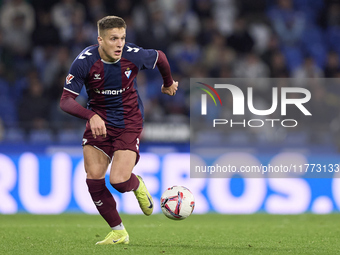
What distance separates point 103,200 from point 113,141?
58 centimetres

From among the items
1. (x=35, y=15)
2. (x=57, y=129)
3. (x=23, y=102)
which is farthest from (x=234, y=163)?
(x=35, y=15)

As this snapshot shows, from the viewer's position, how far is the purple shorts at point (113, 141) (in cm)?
620

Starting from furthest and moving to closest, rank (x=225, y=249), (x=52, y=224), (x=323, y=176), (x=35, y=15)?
(x=35, y=15) → (x=323, y=176) → (x=52, y=224) → (x=225, y=249)

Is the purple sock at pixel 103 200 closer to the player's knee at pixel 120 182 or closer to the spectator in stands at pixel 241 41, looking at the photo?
the player's knee at pixel 120 182

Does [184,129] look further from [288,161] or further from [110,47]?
[110,47]

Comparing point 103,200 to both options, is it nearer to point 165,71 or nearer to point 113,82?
point 113,82

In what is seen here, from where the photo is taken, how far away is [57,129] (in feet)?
33.9

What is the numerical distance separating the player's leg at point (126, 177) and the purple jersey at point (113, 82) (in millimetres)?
320

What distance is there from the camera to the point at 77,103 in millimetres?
5898

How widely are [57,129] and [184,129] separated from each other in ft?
6.74

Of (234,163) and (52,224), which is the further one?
(234,163)

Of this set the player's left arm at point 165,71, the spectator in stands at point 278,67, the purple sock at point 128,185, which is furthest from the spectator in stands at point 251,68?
the purple sock at point 128,185

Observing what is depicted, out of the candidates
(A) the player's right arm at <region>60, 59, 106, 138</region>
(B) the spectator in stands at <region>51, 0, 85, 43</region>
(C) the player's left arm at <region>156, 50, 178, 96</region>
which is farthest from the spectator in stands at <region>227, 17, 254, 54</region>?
(A) the player's right arm at <region>60, 59, 106, 138</region>

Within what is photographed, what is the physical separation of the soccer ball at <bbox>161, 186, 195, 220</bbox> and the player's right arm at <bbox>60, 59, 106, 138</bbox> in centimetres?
96
